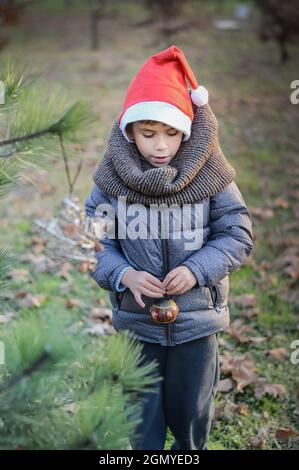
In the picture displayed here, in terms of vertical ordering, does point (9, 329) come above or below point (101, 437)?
above

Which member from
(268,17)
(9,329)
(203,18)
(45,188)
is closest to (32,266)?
(45,188)

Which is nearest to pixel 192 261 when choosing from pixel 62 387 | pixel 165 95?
pixel 165 95

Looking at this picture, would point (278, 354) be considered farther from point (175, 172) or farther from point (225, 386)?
point (175, 172)

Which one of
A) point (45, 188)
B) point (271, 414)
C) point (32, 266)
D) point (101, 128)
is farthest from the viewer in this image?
point (101, 128)

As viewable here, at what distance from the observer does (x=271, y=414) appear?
317 centimetres

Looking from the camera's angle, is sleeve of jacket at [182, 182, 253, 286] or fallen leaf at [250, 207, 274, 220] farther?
fallen leaf at [250, 207, 274, 220]

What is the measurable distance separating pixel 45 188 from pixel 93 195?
4508 mm

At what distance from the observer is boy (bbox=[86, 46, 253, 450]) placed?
2.18 metres

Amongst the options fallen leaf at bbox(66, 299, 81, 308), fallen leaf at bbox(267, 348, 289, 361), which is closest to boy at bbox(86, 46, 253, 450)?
fallen leaf at bbox(267, 348, 289, 361)

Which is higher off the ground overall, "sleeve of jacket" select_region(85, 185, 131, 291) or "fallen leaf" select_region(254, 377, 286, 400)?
"sleeve of jacket" select_region(85, 185, 131, 291)

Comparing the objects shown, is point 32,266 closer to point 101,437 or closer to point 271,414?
point 271,414

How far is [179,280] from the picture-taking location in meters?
2.16

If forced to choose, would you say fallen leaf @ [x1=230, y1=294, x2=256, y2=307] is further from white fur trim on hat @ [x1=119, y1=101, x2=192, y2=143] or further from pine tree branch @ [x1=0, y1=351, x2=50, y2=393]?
pine tree branch @ [x1=0, y1=351, x2=50, y2=393]

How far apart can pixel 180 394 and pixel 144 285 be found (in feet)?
1.56
